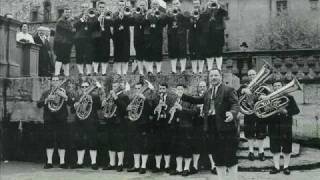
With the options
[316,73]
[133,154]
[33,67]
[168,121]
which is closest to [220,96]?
[168,121]

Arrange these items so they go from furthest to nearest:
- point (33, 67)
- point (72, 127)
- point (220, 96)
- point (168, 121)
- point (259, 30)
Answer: point (259, 30) → point (33, 67) → point (72, 127) → point (168, 121) → point (220, 96)

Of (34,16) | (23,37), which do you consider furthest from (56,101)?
(34,16)

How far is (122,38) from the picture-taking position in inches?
480

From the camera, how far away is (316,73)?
16.5m

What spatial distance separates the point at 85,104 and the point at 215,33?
3418 mm

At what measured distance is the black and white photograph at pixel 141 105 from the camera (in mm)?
10109

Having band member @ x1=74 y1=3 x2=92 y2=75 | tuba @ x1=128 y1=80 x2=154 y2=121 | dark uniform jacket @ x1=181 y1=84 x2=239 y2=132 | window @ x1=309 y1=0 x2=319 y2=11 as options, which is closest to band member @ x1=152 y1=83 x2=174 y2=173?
tuba @ x1=128 y1=80 x2=154 y2=121

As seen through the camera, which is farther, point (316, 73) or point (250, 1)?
point (250, 1)

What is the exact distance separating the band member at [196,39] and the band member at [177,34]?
0.16m

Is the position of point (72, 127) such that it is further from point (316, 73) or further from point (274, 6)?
point (274, 6)

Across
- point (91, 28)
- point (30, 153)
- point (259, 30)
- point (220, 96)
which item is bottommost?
point (30, 153)

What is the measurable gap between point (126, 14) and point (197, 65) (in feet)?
7.00

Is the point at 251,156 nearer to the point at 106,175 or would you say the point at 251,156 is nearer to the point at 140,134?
the point at 140,134

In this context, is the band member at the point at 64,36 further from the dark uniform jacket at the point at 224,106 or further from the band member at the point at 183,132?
the dark uniform jacket at the point at 224,106
